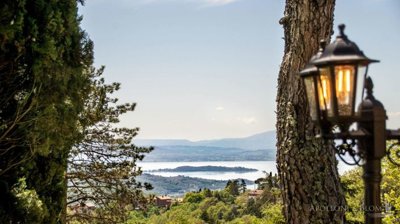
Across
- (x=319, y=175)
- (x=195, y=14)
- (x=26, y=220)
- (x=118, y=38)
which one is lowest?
(x=26, y=220)

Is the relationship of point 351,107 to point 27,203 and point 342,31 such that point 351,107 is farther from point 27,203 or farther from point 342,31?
point 27,203

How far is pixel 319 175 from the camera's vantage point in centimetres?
380

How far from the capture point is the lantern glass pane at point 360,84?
1.83m

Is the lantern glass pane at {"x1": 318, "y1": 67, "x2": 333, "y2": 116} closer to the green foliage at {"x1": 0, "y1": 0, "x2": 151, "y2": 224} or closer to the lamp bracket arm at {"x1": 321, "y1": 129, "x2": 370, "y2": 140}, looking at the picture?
the lamp bracket arm at {"x1": 321, "y1": 129, "x2": 370, "y2": 140}

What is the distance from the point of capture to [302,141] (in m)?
3.86

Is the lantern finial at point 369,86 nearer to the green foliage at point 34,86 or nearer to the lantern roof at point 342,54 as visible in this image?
the lantern roof at point 342,54

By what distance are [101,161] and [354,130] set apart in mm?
7474

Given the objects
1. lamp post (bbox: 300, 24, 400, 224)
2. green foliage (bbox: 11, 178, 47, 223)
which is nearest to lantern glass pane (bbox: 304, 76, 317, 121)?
lamp post (bbox: 300, 24, 400, 224)

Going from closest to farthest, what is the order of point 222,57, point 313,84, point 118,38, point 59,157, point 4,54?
1. point 313,84
2. point 4,54
3. point 59,157
4. point 118,38
5. point 222,57

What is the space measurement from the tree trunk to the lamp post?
181 centimetres

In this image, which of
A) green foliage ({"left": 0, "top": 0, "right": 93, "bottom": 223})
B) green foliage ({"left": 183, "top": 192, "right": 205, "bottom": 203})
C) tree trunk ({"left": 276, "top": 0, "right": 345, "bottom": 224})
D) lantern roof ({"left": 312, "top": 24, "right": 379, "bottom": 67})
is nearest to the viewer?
lantern roof ({"left": 312, "top": 24, "right": 379, "bottom": 67})

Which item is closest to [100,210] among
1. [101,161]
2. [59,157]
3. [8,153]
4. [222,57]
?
[101,161]

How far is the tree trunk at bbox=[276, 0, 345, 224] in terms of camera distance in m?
3.80

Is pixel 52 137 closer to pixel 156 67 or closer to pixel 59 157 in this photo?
pixel 59 157
